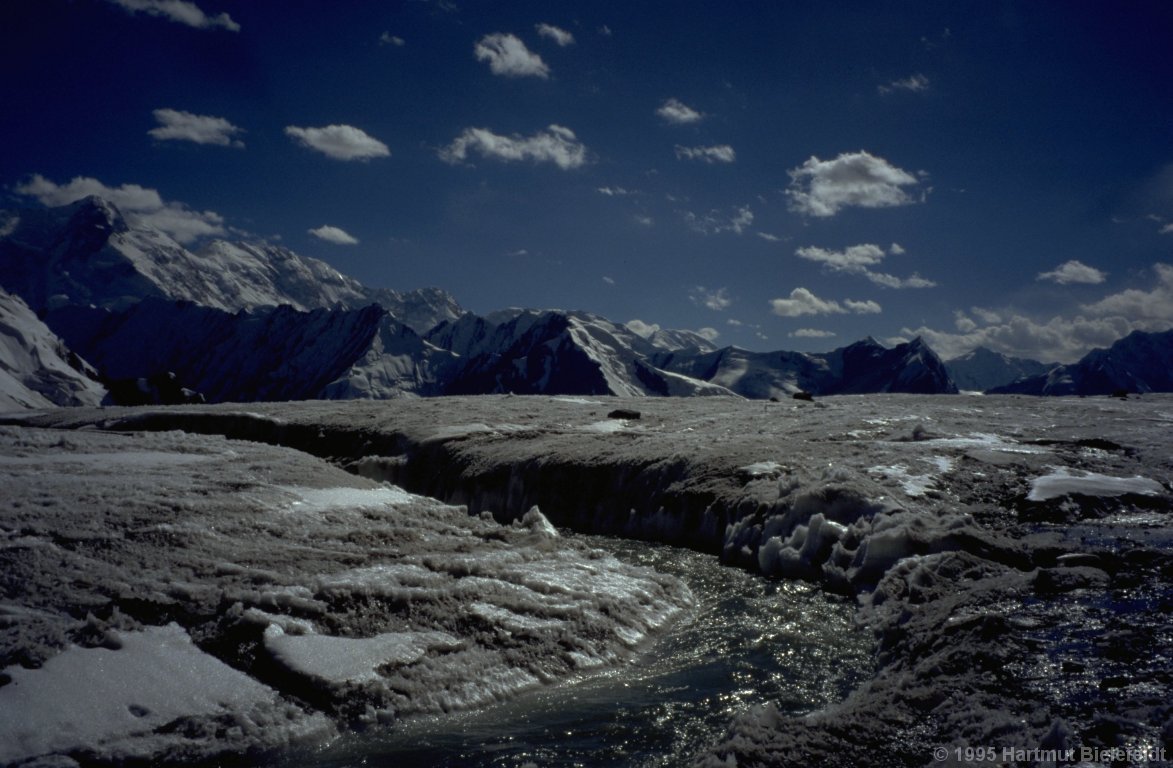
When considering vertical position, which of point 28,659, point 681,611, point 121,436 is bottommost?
point 681,611

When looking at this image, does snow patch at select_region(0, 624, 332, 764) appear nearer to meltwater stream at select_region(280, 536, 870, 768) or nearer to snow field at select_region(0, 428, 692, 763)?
snow field at select_region(0, 428, 692, 763)

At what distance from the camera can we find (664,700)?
32.9 ft

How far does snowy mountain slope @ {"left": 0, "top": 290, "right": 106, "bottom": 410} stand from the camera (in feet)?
496

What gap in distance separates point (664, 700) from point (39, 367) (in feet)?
636

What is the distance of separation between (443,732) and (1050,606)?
8952mm

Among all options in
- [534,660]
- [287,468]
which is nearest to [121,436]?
[287,468]

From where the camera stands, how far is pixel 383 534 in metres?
15.4

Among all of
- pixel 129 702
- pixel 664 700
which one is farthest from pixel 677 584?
pixel 129 702

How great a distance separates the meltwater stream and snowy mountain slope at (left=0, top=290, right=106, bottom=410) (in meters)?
162

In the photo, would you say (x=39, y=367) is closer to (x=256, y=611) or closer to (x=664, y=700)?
(x=256, y=611)

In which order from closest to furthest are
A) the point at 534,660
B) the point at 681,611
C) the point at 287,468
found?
the point at 534,660 < the point at 681,611 < the point at 287,468

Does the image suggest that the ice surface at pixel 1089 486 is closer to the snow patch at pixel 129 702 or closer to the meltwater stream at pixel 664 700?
the meltwater stream at pixel 664 700

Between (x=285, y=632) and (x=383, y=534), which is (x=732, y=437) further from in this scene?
(x=285, y=632)

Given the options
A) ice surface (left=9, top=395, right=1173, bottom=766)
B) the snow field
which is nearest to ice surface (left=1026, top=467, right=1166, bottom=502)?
ice surface (left=9, top=395, right=1173, bottom=766)
